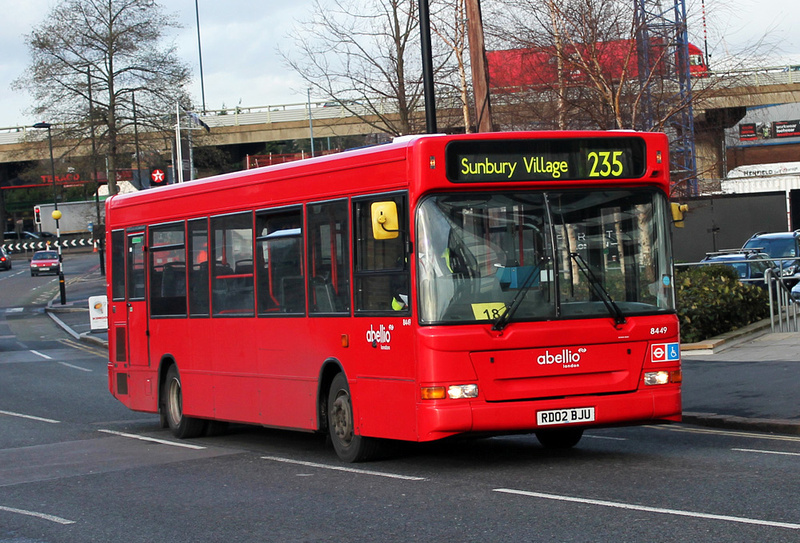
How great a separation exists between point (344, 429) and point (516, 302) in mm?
2274

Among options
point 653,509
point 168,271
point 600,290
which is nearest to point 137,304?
point 168,271

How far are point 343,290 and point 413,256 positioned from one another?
50.4 inches

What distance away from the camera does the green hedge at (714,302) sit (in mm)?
20062

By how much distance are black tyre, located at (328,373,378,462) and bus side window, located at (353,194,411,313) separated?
87 cm

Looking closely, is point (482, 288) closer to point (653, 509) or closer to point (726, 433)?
point (653, 509)

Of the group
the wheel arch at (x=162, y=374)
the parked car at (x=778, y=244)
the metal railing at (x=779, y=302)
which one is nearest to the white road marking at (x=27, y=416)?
the wheel arch at (x=162, y=374)

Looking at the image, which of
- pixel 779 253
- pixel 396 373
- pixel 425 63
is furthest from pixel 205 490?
pixel 779 253

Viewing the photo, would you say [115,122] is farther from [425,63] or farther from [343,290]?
[343,290]

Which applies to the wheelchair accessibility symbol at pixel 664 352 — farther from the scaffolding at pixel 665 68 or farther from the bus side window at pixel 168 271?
the scaffolding at pixel 665 68

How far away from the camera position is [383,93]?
88.4 ft

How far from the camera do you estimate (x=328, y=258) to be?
10711mm

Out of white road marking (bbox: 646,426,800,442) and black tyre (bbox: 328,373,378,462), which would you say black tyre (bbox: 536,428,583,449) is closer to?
white road marking (bbox: 646,426,800,442)

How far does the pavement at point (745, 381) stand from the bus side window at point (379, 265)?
4.52 m

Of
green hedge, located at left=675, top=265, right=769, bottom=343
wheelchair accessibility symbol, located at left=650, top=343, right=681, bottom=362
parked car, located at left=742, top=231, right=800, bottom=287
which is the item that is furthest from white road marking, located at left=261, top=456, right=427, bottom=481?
parked car, located at left=742, top=231, right=800, bottom=287
